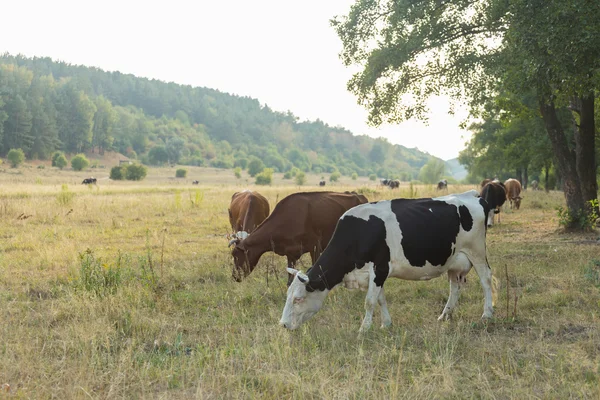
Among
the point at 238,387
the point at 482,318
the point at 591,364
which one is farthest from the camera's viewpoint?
the point at 482,318

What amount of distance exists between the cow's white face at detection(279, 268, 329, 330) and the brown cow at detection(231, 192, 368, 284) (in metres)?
2.60

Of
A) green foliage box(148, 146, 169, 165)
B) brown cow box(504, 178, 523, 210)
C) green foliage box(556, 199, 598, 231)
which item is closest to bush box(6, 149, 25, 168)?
green foliage box(148, 146, 169, 165)

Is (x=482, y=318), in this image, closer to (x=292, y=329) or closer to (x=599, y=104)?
(x=292, y=329)

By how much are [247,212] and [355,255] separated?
5.65m

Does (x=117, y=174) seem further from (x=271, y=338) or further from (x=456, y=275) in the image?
(x=271, y=338)

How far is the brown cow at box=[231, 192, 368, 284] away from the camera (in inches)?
361

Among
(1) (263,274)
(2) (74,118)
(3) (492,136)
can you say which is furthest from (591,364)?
(2) (74,118)

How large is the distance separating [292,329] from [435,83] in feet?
38.8

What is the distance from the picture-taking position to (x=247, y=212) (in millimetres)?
11891

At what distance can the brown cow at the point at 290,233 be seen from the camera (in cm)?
917

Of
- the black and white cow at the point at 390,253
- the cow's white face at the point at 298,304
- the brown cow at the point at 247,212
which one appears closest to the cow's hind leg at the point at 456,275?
the black and white cow at the point at 390,253

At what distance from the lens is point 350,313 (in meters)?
7.28

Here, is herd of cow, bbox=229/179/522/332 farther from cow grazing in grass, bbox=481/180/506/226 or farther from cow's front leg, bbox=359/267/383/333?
cow grazing in grass, bbox=481/180/506/226

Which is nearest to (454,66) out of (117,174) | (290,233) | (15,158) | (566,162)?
(566,162)
